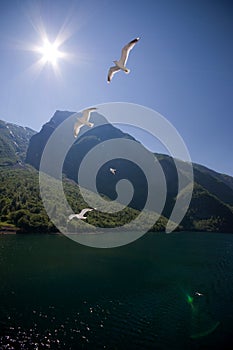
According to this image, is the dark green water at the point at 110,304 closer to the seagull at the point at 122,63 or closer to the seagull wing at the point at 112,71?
the seagull wing at the point at 112,71

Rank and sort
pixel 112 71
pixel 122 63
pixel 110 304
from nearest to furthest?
pixel 122 63
pixel 112 71
pixel 110 304

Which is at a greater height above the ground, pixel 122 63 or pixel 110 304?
pixel 122 63

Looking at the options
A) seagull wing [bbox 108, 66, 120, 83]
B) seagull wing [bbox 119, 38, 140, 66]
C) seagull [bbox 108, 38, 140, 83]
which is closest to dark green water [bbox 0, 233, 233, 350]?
seagull wing [bbox 108, 66, 120, 83]

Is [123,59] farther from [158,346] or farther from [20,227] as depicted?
[20,227]

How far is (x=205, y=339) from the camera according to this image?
26375mm

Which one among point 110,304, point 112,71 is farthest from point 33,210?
point 112,71

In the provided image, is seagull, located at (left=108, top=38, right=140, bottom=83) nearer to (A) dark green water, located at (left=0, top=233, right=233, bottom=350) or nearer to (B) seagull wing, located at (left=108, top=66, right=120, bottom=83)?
(B) seagull wing, located at (left=108, top=66, right=120, bottom=83)

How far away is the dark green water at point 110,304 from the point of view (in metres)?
24.3

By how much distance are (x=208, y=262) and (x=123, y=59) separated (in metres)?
63.8

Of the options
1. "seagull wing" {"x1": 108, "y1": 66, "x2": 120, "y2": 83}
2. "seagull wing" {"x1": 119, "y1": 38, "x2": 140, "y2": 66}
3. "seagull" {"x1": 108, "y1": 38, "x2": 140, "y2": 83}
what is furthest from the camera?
"seagull wing" {"x1": 108, "y1": 66, "x2": 120, "y2": 83}

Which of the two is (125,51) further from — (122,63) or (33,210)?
(33,210)

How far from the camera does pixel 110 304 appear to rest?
3306cm

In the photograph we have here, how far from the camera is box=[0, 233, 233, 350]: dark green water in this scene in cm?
2431

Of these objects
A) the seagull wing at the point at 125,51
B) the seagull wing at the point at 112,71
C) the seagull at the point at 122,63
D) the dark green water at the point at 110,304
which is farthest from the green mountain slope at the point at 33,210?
A: the seagull wing at the point at 125,51
